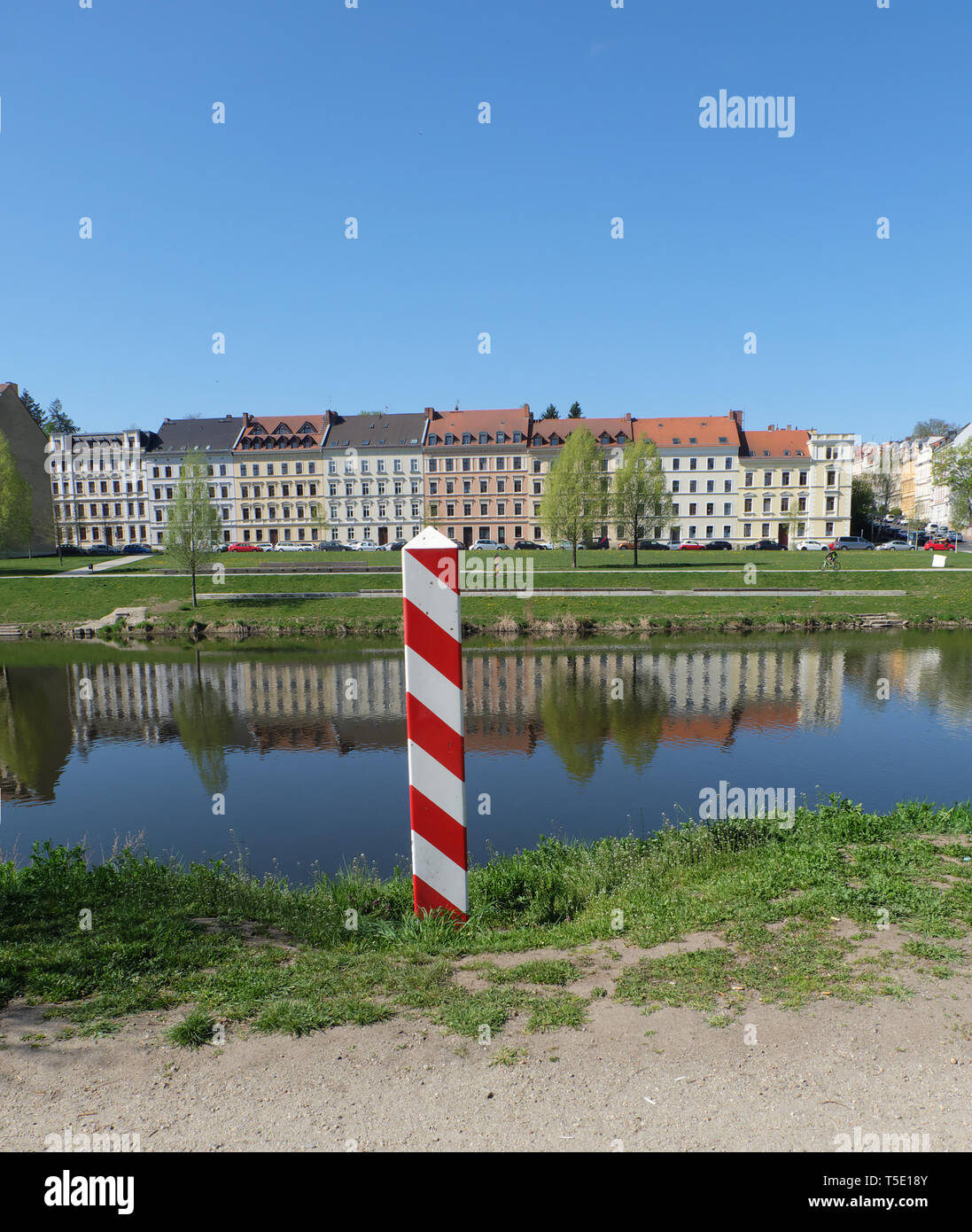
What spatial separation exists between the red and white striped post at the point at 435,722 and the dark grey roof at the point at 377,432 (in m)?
83.8

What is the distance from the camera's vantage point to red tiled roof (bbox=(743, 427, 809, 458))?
84.4m

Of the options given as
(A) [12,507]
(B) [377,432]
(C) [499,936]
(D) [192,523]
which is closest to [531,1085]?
(C) [499,936]

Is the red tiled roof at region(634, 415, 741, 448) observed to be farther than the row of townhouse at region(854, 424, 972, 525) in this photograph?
No

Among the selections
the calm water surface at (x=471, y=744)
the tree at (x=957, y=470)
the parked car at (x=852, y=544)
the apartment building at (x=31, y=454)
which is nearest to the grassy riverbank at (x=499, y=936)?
the calm water surface at (x=471, y=744)

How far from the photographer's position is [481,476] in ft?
284

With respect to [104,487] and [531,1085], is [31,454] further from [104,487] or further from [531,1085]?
[531,1085]

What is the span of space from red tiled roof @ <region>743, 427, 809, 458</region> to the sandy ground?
87.4 meters

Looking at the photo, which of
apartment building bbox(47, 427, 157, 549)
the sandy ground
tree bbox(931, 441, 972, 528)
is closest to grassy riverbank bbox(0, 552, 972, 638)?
tree bbox(931, 441, 972, 528)

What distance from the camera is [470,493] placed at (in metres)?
86.9

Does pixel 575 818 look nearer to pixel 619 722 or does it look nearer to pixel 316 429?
pixel 619 722

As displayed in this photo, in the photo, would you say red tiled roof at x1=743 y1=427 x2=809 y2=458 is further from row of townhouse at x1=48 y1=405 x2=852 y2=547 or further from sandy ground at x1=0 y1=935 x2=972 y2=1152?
sandy ground at x1=0 y1=935 x2=972 y2=1152

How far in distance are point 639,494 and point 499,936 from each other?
181 feet
